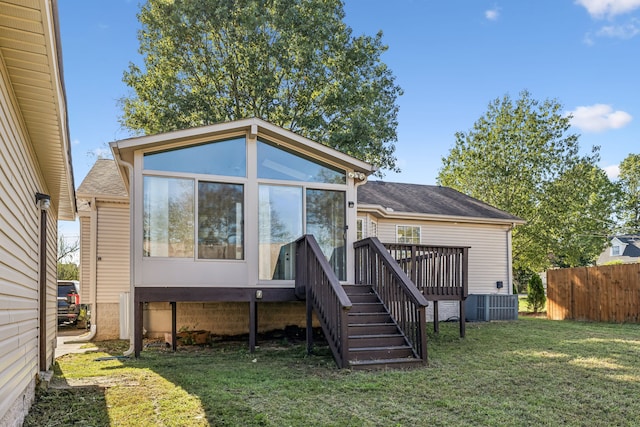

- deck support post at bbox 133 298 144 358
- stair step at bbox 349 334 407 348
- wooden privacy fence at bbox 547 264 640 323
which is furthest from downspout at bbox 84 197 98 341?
wooden privacy fence at bbox 547 264 640 323

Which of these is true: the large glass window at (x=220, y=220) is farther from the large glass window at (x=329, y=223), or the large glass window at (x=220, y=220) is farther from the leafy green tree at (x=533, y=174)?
the leafy green tree at (x=533, y=174)

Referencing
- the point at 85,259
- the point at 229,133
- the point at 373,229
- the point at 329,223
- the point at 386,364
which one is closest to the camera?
the point at 386,364

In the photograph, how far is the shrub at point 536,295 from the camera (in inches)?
701

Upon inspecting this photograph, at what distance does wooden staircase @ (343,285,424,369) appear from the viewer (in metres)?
6.39

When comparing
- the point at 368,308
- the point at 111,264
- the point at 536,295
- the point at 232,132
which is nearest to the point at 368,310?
the point at 368,308

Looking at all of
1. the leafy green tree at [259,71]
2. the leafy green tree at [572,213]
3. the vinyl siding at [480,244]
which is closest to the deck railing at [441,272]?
the vinyl siding at [480,244]

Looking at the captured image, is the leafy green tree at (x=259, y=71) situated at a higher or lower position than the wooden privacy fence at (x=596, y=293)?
higher

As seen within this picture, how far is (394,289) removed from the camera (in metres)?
7.33

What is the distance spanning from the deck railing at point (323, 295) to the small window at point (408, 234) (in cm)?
540

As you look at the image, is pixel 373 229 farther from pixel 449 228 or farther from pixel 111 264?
pixel 111 264

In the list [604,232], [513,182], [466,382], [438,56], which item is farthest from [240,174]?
[604,232]

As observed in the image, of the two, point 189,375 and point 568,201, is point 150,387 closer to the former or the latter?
point 189,375

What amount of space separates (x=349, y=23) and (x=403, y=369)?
13.5m

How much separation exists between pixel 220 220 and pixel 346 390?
3874mm
